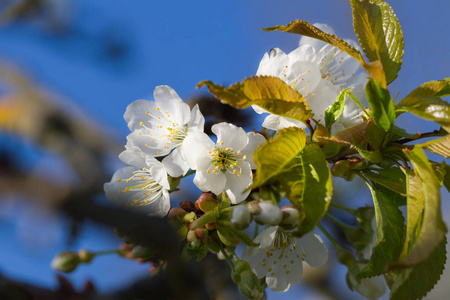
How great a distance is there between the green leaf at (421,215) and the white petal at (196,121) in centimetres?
36

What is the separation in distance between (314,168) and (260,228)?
0.26 m

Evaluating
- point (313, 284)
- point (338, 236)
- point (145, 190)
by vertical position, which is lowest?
point (313, 284)

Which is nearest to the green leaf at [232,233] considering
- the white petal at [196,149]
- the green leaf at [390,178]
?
the white petal at [196,149]

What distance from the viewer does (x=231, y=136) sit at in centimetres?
75

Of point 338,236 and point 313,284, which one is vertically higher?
point 338,236

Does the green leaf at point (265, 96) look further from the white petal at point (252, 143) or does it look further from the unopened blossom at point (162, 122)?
the unopened blossom at point (162, 122)

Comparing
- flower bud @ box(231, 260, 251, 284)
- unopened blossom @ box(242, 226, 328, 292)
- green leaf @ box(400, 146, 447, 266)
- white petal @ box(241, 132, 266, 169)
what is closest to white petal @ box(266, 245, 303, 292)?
unopened blossom @ box(242, 226, 328, 292)

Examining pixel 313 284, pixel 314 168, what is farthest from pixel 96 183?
pixel 313 284

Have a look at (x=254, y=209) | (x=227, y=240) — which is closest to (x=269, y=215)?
(x=254, y=209)

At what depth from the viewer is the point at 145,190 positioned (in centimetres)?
83

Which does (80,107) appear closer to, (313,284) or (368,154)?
(313,284)

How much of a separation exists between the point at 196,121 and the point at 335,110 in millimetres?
254

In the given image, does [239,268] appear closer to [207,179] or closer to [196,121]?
[207,179]

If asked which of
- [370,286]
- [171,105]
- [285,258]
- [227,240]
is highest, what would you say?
[171,105]
